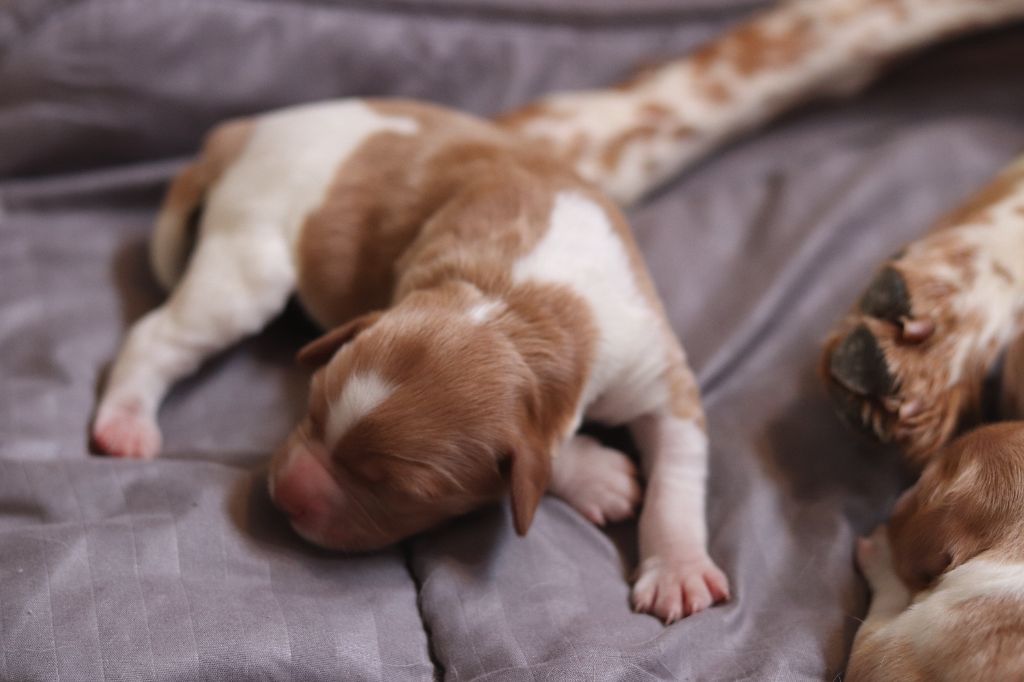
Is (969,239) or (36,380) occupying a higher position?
(969,239)

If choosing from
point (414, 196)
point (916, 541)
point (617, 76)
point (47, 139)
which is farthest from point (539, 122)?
point (916, 541)

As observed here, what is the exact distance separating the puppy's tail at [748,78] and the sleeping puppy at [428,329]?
418mm

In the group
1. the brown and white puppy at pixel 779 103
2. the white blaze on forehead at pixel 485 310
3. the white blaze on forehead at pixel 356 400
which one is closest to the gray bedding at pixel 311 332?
the brown and white puppy at pixel 779 103

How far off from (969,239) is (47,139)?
192 cm

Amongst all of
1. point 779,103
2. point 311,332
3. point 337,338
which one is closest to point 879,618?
point 337,338

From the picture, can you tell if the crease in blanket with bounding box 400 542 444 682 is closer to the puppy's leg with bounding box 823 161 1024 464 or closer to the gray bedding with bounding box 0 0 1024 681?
the gray bedding with bounding box 0 0 1024 681

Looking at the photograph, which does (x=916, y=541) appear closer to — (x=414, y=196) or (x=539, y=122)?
(x=414, y=196)

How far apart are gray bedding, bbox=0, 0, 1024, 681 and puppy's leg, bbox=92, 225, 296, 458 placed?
7cm

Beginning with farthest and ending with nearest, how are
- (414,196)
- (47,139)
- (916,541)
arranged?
1. (47,139)
2. (414,196)
3. (916,541)

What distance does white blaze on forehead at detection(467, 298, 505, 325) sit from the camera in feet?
5.23

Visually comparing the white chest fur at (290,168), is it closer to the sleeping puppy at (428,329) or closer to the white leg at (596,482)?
the sleeping puppy at (428,329)

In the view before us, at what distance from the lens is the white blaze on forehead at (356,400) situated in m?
1.49

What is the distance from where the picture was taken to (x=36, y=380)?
185cm

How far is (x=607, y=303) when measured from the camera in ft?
5.72
